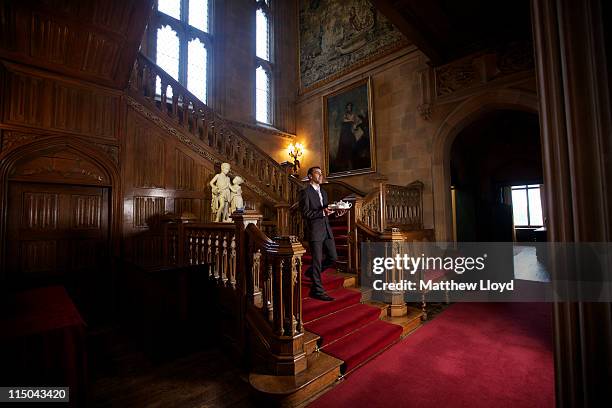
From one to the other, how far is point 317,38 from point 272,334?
10423 millimetres

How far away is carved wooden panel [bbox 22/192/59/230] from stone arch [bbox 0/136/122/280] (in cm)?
23

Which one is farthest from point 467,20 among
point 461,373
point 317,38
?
point 461,373

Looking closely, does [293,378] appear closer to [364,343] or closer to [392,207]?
[364,343]

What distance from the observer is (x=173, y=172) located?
5.59m

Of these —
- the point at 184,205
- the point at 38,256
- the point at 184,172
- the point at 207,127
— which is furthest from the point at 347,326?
the point at 207,127

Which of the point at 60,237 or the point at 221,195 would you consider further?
the point at 221,195

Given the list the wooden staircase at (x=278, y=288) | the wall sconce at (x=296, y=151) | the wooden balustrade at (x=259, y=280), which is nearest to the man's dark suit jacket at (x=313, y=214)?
the wooden staircase at (x=278, y=288)

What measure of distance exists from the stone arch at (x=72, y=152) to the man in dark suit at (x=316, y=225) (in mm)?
3643

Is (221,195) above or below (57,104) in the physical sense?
below

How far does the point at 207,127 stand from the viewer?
6.12 metres

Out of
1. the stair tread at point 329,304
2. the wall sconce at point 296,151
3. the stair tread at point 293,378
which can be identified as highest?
the wall sconce at point 296,151

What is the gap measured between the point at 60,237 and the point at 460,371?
5.93m

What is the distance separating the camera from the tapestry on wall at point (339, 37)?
8.06 meters

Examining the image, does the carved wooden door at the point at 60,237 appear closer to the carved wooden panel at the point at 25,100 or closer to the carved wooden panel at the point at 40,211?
the carved wooden panel at the point at 40,211
